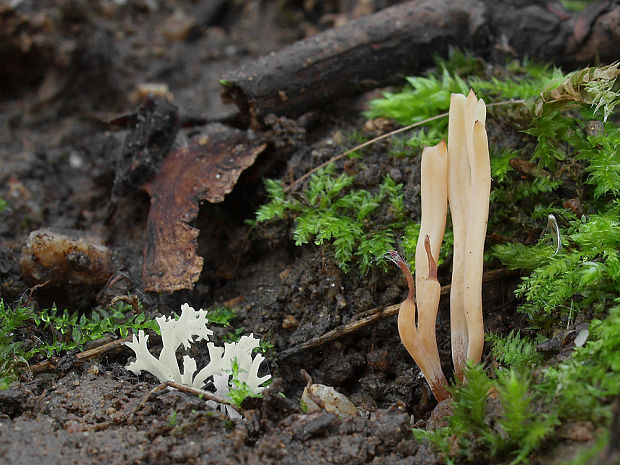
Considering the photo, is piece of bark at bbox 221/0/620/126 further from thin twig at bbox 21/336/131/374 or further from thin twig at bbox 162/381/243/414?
thin twig at bbox 162/381/243/414

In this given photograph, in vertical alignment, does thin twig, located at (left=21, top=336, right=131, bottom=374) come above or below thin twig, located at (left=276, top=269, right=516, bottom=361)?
above

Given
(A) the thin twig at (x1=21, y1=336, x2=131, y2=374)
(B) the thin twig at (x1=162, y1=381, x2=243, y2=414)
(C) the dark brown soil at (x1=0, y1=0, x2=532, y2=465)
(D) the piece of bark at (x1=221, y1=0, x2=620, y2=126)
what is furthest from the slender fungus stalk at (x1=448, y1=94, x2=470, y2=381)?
(A) the thin twig at (x1=21, y1=336, x2=131, y2=374)

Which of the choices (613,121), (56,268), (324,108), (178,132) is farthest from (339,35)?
(56,268)

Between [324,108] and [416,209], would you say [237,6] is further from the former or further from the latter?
[416,209]

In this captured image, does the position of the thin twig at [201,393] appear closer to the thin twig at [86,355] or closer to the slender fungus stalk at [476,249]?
the thin twig at [86,355]

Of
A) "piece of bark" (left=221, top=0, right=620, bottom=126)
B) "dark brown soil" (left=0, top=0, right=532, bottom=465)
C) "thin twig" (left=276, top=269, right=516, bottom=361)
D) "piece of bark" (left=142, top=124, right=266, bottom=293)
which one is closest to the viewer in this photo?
"dark brown soil" (left=0, top=0, right=532, bottom=465)
